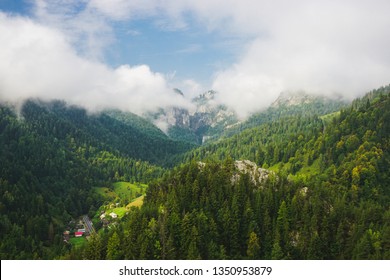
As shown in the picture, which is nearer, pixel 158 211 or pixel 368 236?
pixel 368 236

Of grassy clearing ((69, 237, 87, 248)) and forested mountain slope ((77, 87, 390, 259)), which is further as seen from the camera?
grassy clearing ((69, 237, 87, 248))

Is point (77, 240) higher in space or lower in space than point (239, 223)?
lower

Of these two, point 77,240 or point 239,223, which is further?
point 77,240

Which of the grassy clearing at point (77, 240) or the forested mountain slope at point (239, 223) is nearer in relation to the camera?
the forested mountain slope at point (239, 223)

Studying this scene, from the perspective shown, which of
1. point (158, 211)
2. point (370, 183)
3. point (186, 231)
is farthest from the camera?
point (370, 183)

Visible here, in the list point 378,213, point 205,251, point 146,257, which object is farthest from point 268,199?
point 146,257

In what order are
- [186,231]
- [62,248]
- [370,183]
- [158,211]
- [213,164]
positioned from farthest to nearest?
[370,183] < [213,164] < [62,248] < [158,211] < [186,231]

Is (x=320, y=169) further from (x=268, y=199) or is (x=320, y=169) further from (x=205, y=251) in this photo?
(x=205, y=251)

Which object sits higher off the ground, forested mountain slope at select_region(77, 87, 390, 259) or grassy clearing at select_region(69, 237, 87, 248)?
forested mountain slope at select_region(77, 87, 390, 259)

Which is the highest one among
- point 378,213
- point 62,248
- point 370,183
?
point 370,183

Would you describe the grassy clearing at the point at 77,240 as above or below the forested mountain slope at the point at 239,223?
below
